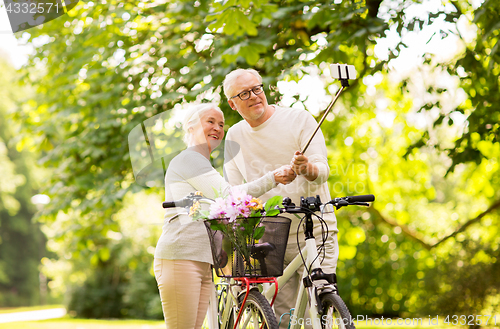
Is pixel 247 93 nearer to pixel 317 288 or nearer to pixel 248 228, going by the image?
pixel 248 228

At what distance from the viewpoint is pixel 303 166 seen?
2.48 metres

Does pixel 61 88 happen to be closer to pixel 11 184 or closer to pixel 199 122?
pixel 199 122

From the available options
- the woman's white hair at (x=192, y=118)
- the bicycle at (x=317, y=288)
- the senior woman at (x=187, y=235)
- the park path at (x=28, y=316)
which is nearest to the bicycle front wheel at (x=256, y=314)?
the bicycle at (x=317, y=288)

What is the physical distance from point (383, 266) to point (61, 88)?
8797mm

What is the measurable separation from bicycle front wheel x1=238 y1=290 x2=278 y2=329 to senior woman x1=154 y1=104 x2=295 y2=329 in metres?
0.28

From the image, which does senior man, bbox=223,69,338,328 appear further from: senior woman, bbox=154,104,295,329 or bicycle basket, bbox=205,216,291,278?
bicycle basket, bbox=205,216,291,278

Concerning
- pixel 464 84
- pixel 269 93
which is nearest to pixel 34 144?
pixel 269 93

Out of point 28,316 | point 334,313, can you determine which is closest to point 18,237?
point 28,316

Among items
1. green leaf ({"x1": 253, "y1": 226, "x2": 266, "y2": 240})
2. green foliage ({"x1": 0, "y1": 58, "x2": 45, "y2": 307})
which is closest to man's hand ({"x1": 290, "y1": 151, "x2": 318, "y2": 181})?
green leaf ({"x1": 253, "y1": 226, "x2": 266, "y2": 240})

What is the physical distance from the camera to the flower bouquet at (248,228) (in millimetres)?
2326

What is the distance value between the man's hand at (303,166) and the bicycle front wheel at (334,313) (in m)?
0.63

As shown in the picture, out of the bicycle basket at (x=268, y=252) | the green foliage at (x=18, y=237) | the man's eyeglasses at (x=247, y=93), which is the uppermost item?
the man's eyeglasses at (x=247, y=93)

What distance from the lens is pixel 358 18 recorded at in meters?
4.57

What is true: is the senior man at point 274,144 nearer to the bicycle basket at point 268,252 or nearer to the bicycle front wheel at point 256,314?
the bicycle front wheel at point 256,314
